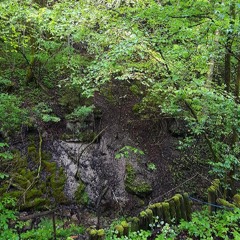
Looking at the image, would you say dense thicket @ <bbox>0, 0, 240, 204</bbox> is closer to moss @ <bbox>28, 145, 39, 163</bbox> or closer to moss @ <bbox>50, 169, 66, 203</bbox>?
moss @ <bbox>28, 145, 39, 163</bbox>

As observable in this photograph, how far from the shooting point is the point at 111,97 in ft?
28.5

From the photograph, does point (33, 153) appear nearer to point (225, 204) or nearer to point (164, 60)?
point (164, 60)

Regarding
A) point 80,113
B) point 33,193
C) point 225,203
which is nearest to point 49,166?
point 33,193

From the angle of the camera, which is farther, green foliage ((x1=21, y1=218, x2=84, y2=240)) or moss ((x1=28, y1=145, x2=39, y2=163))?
moss ((x1=28, y1=145, x2=39, y2=163))

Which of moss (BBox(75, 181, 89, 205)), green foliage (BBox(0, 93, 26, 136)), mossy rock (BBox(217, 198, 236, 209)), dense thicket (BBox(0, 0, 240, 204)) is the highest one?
dense thicket (BBox(0, 0, 240, 204))

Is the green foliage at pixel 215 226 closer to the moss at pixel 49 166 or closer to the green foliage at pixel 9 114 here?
the moss at pixel 49 166

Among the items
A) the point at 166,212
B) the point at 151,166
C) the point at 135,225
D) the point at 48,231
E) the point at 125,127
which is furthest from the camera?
the point at 125,127

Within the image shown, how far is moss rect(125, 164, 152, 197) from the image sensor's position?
19.9 feet

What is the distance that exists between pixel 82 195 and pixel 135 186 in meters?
1.40

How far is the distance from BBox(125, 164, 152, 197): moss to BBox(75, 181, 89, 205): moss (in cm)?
109

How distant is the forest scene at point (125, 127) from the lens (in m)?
3.73

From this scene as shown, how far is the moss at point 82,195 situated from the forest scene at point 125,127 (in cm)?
4

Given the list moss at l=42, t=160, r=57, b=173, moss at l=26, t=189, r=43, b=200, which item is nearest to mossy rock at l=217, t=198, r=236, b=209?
moss at l=26, t=189, r=43, b=200

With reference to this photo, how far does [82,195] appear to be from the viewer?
6.00 meters
